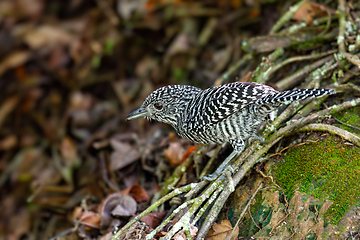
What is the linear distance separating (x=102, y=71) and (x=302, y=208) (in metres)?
4.70

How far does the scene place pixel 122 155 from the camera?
501 centimetres

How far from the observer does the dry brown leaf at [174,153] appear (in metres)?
4.41

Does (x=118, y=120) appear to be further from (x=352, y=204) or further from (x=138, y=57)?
(x=352, y=204)

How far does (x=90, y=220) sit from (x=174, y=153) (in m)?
1.17

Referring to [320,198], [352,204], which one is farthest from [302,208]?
[352,204]

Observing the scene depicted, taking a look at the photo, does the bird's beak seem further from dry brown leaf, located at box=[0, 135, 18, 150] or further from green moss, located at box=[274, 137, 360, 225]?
dry brown leaf, located at box=[0, 135, 18, 150]

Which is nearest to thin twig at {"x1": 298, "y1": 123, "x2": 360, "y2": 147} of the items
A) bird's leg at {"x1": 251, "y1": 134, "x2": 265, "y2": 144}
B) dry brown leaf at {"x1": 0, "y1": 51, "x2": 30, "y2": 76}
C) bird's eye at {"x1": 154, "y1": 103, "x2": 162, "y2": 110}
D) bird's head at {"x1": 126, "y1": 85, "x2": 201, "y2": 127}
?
bird's leg at {"x1": 251, "y1": 134, "x2": 265, "y2": 144}

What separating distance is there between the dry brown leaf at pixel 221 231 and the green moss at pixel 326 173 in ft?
1.81

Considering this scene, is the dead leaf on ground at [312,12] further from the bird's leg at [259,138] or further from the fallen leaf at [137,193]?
the fallen leaf at [137,193]

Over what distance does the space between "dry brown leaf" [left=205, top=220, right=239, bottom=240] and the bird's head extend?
1312 mm

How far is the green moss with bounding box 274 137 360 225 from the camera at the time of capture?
9.82ft

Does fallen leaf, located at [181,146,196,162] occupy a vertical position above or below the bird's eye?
below

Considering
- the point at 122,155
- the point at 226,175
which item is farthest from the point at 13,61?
the point at 226,175

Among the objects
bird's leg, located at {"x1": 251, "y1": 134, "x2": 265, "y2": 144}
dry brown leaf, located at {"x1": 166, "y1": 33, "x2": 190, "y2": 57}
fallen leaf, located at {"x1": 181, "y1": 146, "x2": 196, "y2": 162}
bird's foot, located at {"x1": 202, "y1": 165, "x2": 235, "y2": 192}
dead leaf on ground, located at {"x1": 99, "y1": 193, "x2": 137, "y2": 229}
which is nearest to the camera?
bird's foot, located at {"x1": 202, "y1": 165, "x2": 235, "y2": 192}
